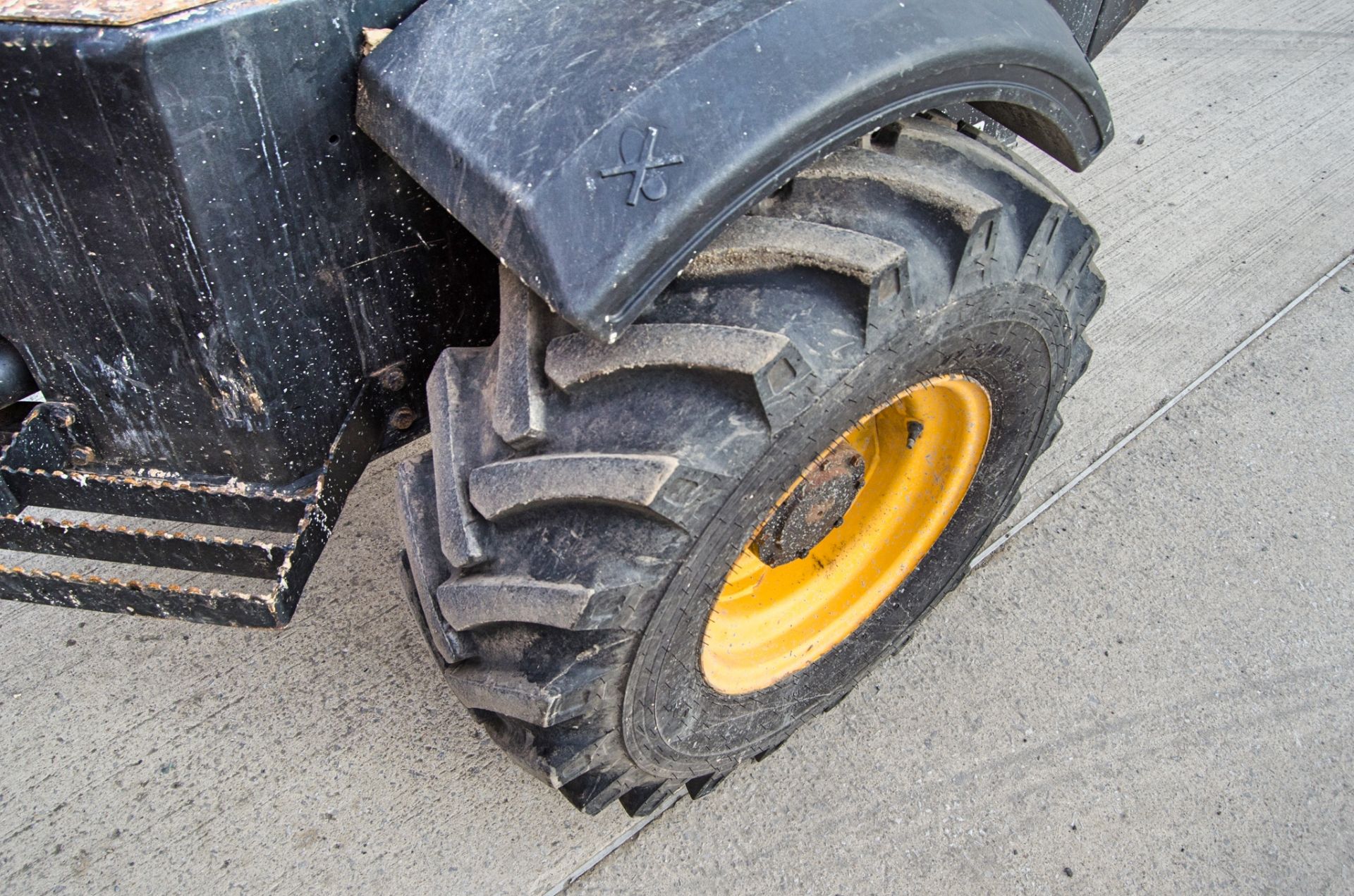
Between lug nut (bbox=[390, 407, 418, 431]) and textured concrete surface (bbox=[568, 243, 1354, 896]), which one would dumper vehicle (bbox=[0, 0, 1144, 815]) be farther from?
textured concrete surface (bbox=[568, 243, 1354, 896])

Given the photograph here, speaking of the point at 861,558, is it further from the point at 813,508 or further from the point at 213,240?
the point at 213,240

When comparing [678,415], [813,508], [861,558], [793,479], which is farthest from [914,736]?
[678,415]

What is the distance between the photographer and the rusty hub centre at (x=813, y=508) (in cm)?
171

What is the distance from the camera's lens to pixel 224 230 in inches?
52.2

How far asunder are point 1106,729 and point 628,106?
161 cm

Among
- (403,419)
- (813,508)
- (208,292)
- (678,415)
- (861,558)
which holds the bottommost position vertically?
(861,558)

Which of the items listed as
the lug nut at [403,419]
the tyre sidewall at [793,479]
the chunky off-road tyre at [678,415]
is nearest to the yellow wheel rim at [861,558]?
the tyre sidewall at [793,479]

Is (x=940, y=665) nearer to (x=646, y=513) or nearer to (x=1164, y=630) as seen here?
(x=1164, y=630)

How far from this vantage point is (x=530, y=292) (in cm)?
142

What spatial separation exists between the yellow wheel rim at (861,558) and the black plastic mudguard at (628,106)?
0.70 metres

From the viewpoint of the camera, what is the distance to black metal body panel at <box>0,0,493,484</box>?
1.21 metres

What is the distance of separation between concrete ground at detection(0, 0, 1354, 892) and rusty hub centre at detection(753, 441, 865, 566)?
1.67 ft

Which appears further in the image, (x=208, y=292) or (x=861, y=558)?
(x=861, y=558)

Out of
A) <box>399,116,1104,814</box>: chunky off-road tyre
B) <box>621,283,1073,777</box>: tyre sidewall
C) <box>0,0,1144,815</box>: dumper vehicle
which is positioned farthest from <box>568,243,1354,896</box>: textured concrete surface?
<box>399,116,1104,814</box>: chunky off-road tyre
